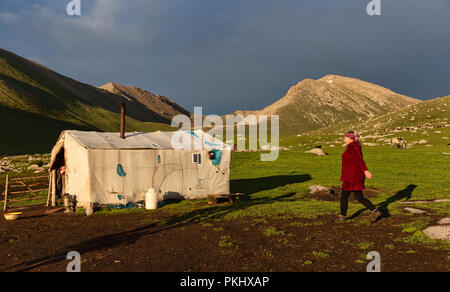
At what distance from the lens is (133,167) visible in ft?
48.8

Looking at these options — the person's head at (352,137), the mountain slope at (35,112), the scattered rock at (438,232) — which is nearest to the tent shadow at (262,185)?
the person's head at (352,137)

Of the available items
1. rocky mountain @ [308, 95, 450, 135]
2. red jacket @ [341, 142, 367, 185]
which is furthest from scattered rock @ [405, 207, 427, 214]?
rocky mountain @ [308, 95, 450, 135]

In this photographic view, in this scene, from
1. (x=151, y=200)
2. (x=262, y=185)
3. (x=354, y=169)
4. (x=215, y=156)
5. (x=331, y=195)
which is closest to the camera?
(x=354, y=169)

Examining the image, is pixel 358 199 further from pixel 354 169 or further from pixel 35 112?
pixel 35 112

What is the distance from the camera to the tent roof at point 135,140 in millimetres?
14584

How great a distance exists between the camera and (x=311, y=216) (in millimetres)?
10711

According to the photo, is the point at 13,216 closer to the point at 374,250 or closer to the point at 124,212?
the point at 124,212

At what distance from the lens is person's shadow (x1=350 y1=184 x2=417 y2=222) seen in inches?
395

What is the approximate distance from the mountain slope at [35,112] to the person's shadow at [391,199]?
2943 inches

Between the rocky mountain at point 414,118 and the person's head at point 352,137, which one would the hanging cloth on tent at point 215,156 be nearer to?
the person's head at point 352,137

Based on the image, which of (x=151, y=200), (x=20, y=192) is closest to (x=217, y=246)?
(x=151, y=200)

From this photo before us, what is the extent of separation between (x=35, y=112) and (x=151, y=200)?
11193cm

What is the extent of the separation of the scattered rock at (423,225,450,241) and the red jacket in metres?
1.98
